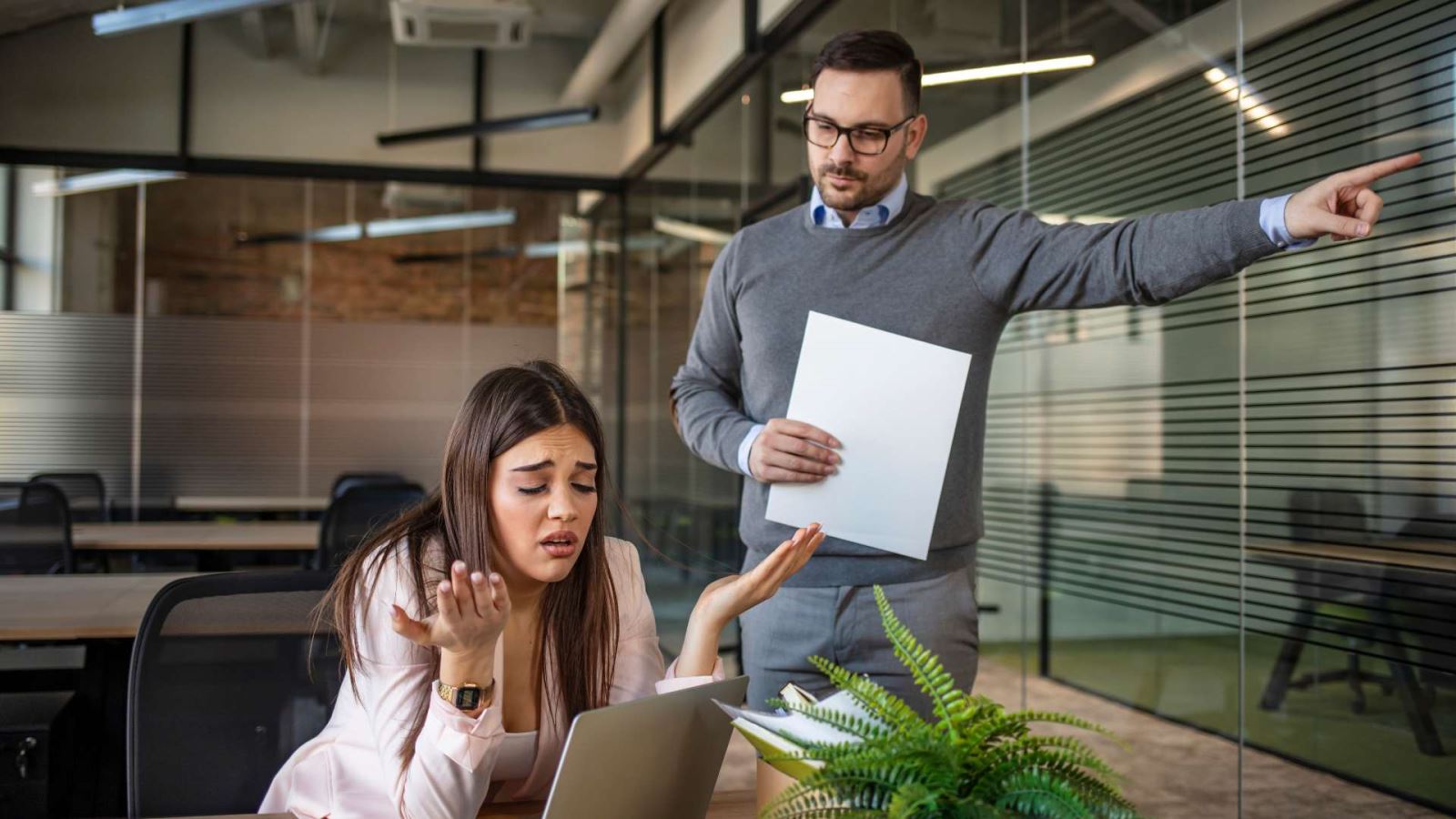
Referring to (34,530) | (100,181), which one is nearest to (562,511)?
(34,530)

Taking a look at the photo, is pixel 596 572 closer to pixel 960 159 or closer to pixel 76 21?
pixel 960 159

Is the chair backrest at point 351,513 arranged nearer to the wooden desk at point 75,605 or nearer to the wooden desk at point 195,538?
the wooden desk at point 75,605

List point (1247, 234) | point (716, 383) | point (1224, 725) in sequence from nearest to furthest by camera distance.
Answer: point (1247, 234), point (716, 383), point (1224, 725)

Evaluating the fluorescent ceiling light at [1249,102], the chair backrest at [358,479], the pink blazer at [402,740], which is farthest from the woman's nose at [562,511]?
the chair backrest at [358,479]

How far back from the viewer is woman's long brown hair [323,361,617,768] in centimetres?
156

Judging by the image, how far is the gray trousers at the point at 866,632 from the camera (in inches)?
71.1

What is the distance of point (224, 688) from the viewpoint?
1.80 m

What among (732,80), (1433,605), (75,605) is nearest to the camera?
(1433,605)

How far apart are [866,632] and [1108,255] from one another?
2.04ft

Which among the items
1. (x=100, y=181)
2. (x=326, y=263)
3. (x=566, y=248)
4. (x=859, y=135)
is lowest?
(x=859, y=135)

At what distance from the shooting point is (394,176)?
8016 mm

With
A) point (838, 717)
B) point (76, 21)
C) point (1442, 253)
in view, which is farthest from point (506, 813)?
point (76, 21)

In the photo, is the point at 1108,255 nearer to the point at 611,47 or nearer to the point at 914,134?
the point at 914,134

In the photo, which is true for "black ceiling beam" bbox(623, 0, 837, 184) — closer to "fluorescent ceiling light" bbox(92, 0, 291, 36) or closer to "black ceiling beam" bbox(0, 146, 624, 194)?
"black ceiling beam" bbox(0, 146, 624, 194)
